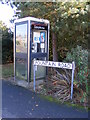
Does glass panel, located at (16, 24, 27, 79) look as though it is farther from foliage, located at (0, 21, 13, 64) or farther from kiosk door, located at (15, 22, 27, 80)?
foliage, located at (0, 21, 13, 64)

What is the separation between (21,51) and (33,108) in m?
2.96

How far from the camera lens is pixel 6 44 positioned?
39.4ft

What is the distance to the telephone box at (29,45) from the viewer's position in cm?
583

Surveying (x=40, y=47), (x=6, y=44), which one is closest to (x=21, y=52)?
(x=40, y=47)

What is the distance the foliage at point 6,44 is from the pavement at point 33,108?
7646mm

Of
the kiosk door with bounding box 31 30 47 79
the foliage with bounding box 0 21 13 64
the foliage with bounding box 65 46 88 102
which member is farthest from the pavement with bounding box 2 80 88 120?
the foliage with bounding box 0 21 13 64

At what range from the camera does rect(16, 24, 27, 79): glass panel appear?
605cm

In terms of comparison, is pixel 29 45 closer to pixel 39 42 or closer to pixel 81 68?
pixel 39 42

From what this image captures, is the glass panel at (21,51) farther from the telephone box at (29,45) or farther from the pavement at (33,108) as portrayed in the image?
the pavement at (33,108)

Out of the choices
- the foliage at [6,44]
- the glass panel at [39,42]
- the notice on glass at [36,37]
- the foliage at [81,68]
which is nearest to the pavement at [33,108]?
the foliage at [81,68]

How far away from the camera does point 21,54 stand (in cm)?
624

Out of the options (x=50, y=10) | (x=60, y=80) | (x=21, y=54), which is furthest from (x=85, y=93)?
(x=50, y=10)

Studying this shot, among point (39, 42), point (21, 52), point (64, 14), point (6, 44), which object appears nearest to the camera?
point (64, 14)

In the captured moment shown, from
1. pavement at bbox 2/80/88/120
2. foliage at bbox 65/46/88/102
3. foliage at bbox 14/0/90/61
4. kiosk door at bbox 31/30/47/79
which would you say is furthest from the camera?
kiosk door at bbox 31/30/47/79
